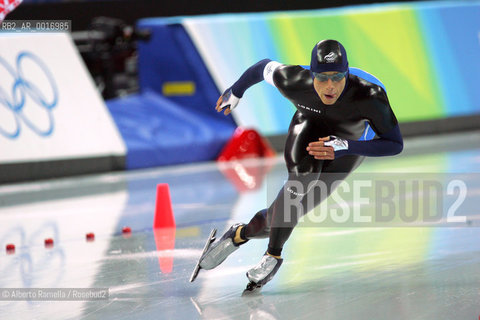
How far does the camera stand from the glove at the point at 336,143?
4.44 meters

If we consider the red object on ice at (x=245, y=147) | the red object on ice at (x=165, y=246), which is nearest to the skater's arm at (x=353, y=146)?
the red object on ice at (x=165, y=246)

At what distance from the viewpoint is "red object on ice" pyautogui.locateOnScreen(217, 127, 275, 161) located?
11.3 m

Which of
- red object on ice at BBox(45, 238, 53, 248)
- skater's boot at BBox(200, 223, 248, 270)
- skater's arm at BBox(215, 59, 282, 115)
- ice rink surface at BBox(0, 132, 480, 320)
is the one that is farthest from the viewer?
red object on ice at BBox(45, 238, 53, 248)

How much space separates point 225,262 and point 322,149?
139 cm

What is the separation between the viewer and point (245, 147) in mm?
11383

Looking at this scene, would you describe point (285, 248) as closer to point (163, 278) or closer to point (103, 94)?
point (163, 278)

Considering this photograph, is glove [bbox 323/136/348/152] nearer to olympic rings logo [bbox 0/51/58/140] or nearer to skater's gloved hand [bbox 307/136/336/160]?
skater's gloved hand [bbox 307/136/336/160]

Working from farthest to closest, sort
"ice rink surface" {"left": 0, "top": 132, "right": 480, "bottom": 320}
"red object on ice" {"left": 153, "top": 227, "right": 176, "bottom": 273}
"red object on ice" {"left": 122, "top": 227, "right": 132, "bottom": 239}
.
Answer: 1. "red object on ice" {"left": 122, "top": 227, "right": 132, "bottom": 239}
2. "red object on ice" {"left": 153, "top": 227, "right": 176, "bottom": 273}
3. "ice rink surface" {"left": 0, "top": 132, "right": 480, "bottom": 320}

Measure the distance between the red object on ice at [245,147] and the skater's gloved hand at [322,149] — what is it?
6.83 metres

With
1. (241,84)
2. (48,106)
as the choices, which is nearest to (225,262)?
(241,84)

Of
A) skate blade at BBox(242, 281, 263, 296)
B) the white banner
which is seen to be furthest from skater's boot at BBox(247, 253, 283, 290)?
the white banner

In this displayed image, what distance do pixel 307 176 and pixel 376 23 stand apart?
8498 millimetres

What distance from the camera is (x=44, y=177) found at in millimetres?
10000

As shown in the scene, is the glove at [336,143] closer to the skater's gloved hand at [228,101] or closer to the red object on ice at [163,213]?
the skater's gloved hand at [228,101]
